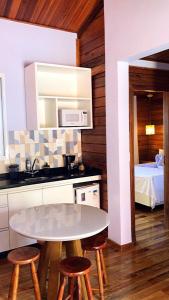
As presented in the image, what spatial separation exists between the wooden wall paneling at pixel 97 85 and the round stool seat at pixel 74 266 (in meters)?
1.54

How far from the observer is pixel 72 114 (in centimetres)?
359

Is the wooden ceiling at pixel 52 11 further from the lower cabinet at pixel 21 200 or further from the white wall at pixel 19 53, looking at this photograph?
the lower cabinet at pixel 21 200

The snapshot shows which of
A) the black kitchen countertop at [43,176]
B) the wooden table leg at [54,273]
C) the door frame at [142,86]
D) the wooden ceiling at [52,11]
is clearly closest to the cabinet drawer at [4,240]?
the black kitchen countertop at [43,176]

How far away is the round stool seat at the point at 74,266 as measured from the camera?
6.17ft

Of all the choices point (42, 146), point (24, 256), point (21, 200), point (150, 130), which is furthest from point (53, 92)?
point (150, 130)

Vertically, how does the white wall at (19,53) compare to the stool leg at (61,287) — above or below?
above

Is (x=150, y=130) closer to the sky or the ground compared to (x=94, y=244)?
closer to the sky

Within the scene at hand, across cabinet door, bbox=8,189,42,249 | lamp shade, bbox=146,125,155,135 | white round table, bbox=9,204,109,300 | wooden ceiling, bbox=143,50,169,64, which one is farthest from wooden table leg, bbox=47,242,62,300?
lamp shade, bbox=146,125,155,135

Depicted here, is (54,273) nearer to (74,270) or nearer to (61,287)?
(61,287)

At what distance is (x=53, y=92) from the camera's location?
12.5ft

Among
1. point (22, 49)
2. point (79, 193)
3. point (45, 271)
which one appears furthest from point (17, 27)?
point (45, 271)

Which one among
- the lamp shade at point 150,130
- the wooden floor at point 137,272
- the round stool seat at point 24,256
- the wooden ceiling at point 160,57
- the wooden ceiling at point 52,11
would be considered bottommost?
the wooden floor at point 137,272

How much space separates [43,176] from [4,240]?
908mm

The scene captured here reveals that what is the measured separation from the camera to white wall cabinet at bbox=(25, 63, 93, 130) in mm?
3373
